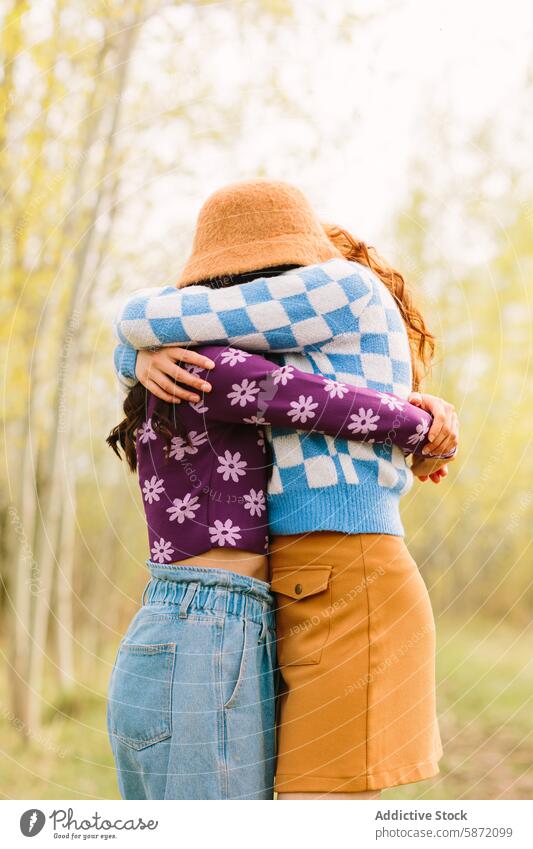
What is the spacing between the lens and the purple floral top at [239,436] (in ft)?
6.12

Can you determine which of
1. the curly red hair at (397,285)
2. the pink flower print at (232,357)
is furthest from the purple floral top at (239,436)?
the curly red hair at (397,285)

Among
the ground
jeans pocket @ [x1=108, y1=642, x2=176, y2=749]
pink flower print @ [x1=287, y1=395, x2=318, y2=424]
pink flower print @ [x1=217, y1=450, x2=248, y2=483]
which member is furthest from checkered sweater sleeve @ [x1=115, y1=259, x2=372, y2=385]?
the ground

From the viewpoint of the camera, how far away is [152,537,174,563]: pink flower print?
6.41 feet

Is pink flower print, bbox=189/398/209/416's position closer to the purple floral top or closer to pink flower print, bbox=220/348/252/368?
the purple floral top

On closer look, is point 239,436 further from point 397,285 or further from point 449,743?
point 449,743

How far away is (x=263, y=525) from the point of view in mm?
1922

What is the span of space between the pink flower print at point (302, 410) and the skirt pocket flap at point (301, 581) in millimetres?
316

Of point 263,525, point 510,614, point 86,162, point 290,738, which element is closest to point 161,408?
point 263,525

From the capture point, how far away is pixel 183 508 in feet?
6.29

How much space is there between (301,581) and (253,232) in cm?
78

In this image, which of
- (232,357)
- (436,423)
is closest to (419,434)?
(436,423)

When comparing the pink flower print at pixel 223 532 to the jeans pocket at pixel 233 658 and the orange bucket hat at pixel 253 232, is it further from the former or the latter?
the orange bucket hat at pixel 253 232

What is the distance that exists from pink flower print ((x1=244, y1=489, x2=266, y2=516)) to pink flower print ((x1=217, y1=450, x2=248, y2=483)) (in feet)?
0.14

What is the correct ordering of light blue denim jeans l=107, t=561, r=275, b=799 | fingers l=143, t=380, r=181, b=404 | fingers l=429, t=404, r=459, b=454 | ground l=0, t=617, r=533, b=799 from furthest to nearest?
ground l=0, t=617, r=533, b=799 → fingers l=429, t=404, r=459, b=454 → fingers l=143, t=380, r=181, b=404 → light blue denim jeans l=107, t=561, r=275, b=799
